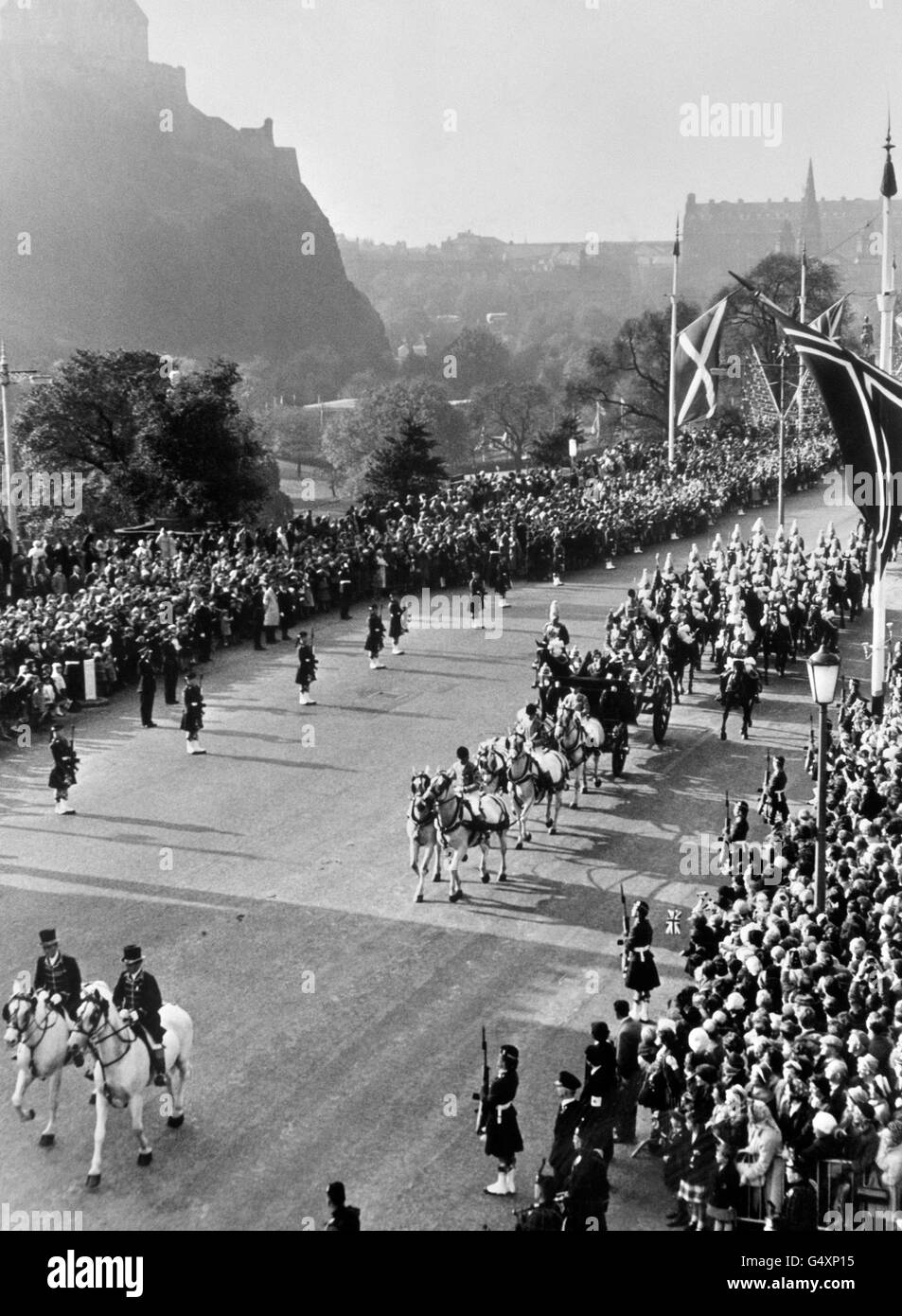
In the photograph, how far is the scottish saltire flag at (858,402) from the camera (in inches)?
752

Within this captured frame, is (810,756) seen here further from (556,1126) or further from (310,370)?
(310,370)

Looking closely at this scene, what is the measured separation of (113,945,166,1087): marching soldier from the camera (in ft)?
42.4

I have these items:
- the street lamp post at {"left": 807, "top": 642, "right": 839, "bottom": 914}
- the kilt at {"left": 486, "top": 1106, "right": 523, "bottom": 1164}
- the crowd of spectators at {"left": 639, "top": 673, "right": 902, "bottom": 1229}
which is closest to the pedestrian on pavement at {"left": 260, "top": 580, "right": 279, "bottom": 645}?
the crowd of spectators at {"left": 639, "top": 673, "right": 902, "bottom": 1229}

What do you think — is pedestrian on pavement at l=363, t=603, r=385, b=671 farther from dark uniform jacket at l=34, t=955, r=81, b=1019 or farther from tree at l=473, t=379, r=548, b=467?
tree at l=473, t=379, r=548, b=467

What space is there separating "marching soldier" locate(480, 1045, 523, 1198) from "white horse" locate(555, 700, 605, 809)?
9133 mm

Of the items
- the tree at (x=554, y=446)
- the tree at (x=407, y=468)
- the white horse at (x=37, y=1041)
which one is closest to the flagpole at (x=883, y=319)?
the white horse at (x=37, y=1041)

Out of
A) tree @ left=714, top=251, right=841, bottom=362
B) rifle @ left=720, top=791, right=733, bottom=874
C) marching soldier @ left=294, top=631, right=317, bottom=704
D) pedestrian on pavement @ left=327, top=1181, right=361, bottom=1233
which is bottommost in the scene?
pedestrian on pavement @ left=327, top=1181, right=361, bottom=1233

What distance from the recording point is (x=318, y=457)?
9994cm

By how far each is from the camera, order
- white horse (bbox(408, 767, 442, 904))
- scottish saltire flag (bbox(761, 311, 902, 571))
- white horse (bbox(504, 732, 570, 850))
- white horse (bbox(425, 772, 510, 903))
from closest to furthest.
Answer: white horse (bbox(408, 767, 442, 904))
white horse (bbox(425, 772, 510, 903))
scottish saltire flag (bbox(761, 311, 902, 571))
white horse (bbox(504, 732, 570, 850))

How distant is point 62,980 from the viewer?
530 inches

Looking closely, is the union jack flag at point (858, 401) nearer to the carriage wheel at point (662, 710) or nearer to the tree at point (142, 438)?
the carriage wheel at point (662, 710)

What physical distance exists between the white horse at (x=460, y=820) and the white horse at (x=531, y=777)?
44.1 inches

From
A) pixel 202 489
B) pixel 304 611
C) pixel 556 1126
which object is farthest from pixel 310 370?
pixel 556 1126
